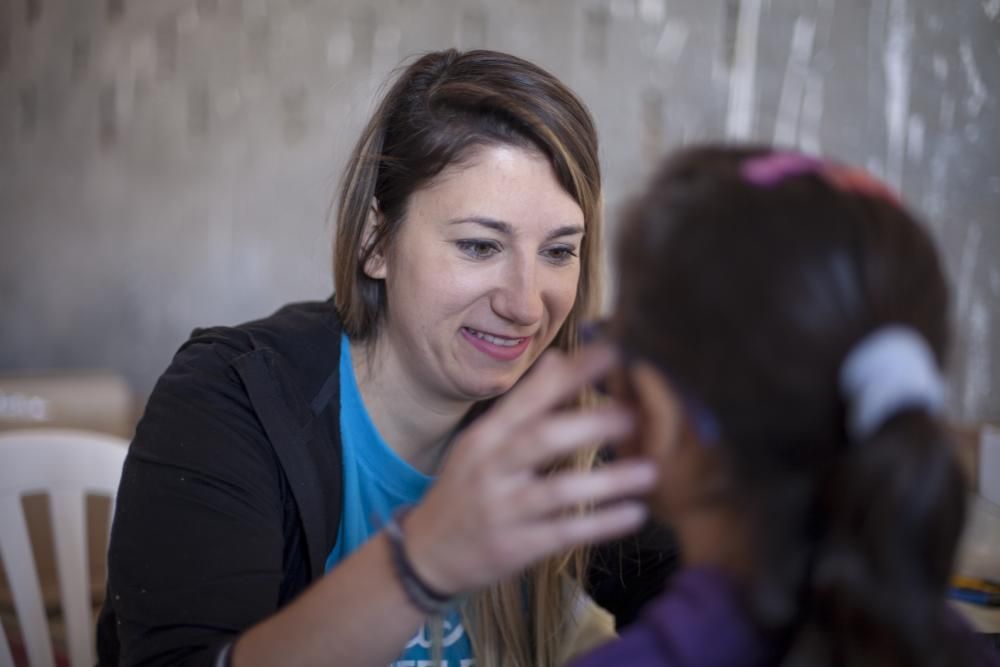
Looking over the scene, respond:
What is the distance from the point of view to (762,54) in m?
1.97

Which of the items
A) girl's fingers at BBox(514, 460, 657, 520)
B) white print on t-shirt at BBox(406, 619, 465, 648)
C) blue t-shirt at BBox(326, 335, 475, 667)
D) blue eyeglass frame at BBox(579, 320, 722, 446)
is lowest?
white print on t-shirt at BBox(406, 619, 465, 648)

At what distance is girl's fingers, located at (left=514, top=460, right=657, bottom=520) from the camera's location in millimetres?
528

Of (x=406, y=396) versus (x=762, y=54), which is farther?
(x=762, y=54)

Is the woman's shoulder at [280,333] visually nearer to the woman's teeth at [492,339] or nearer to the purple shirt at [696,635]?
the woman's teeth at [492,339]

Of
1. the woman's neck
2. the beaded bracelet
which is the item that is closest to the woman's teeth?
the woman's neck

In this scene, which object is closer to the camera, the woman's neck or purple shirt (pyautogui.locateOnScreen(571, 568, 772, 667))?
purple shirt (pyautogui.locateOnScreen(571, 568, 772, 667))

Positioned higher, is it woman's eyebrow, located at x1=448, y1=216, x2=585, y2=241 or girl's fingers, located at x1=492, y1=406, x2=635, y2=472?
woman's eyebrow, located at x1=448, y1=216, x2=585, y2=241

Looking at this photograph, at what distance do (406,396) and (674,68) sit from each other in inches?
46.8

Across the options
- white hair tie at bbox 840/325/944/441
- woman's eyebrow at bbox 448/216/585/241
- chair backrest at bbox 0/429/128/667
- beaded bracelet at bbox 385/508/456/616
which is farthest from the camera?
chair backrest at bbox 0/429/128/667

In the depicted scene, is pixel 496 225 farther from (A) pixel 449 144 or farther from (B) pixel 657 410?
(B) pixel 657 410

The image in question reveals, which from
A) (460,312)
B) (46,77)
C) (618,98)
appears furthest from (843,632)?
(46,77)

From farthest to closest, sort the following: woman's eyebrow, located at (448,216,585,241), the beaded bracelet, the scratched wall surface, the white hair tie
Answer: the scratched wall surface → woman's eyebrow, located at (448,216,585,241) → the beaded bracelet → the white hair tie

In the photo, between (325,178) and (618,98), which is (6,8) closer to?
(325,178)

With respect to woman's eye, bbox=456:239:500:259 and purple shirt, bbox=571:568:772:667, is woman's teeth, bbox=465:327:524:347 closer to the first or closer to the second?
woman's eye, bbox=456:239:500:259
